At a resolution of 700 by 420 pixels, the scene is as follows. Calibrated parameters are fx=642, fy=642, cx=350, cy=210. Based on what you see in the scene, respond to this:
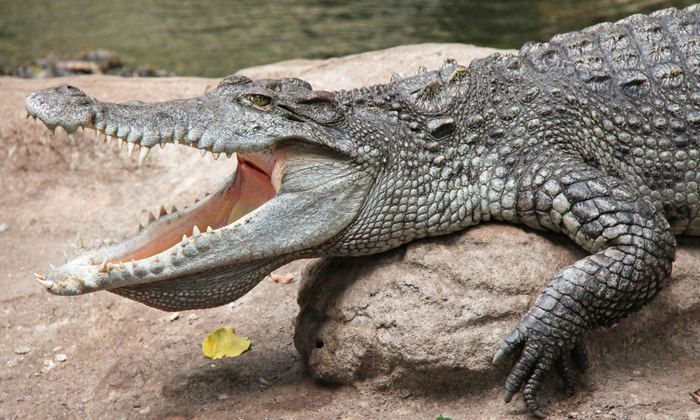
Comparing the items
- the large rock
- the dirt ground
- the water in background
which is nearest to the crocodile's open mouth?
the large rock

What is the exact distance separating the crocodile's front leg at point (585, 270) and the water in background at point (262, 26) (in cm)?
873

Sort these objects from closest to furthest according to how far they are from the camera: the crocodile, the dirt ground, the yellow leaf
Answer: the crocodile → the dirt ground → the yellow leaf

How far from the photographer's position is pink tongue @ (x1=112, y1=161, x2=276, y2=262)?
139 inches

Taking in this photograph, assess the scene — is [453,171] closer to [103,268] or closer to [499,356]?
[499,356]

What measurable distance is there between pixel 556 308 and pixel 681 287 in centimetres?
91

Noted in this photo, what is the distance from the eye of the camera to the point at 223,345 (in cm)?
407

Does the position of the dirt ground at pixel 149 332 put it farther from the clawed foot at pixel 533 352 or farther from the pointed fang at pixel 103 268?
the pointed fang at pixel 103 268

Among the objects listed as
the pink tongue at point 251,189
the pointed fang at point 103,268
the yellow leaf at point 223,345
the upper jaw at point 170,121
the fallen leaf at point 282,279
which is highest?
the upper jaw at point 170,121

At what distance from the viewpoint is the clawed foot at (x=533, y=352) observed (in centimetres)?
306

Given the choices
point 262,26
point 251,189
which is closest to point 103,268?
point 251,189

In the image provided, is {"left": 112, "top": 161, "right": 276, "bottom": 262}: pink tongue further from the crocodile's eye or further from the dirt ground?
the dirt ground

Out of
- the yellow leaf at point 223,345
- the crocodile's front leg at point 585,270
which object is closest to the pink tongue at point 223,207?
the yellow leaf at point 223,345

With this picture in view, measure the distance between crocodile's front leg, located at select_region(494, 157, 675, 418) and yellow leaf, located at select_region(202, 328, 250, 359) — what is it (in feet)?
5.65

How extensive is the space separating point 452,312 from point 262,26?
40.9 feet
